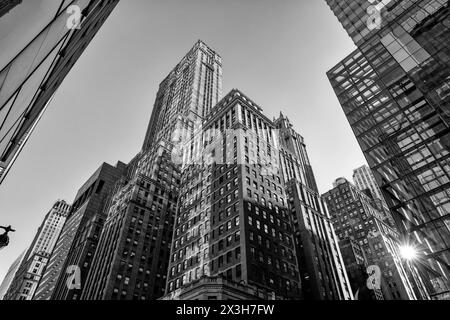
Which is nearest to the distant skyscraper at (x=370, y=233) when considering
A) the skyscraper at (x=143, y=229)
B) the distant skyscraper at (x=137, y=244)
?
the distant skyscraper at (x=137, y=244)

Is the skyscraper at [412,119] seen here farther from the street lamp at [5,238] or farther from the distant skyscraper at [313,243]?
the distant skyscraper at [313,243]

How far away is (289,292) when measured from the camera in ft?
196

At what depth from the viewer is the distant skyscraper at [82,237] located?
110 meters

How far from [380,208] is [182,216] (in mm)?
138590

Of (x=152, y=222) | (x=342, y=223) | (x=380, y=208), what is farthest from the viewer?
(x=380, y=208)

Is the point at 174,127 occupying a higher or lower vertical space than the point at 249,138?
higher

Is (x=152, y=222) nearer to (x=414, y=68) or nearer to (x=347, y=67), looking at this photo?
(x=347, y=67)

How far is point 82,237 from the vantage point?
12488 cm

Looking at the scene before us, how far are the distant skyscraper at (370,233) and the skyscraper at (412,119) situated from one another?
3303 inches

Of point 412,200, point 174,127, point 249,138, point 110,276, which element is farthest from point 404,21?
point 174,127

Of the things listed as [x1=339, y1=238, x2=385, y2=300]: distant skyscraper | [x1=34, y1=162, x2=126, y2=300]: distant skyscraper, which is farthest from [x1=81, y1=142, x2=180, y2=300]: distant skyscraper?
[x1=339, y1=238, x2=385, y2=300]: distant skyscraper
